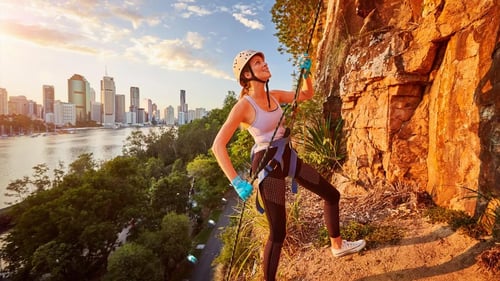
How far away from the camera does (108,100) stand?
3354 inches

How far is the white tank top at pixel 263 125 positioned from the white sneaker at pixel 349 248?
54.4 inches

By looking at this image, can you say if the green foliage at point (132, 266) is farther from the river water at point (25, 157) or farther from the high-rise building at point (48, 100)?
the high-rise building at point (48, 100)

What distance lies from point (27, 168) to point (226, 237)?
37.7 m

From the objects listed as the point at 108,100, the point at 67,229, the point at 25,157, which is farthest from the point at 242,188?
the point at 108,100

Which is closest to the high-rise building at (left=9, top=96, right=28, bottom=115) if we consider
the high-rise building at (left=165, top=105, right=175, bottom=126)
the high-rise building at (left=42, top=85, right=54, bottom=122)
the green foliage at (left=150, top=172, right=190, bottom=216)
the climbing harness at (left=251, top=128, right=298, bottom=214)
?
the high-rise building at (left=42, top=85, right=54, bottom=122)

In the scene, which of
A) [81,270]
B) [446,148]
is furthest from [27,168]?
[446,148]

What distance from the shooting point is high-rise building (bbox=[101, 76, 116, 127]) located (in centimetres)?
8212

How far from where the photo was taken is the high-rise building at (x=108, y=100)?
269 feet

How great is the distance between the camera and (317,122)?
4812mm

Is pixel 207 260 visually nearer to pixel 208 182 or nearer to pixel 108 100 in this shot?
pixel 208 182

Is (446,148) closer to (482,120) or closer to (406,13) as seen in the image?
(482,120)

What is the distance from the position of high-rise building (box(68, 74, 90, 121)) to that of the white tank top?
299 feet

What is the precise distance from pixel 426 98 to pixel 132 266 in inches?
471

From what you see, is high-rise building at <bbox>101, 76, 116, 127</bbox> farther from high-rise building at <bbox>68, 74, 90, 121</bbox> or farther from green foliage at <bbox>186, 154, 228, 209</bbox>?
green foliage at <bbox>186, 154, 228, 209</bbox>
